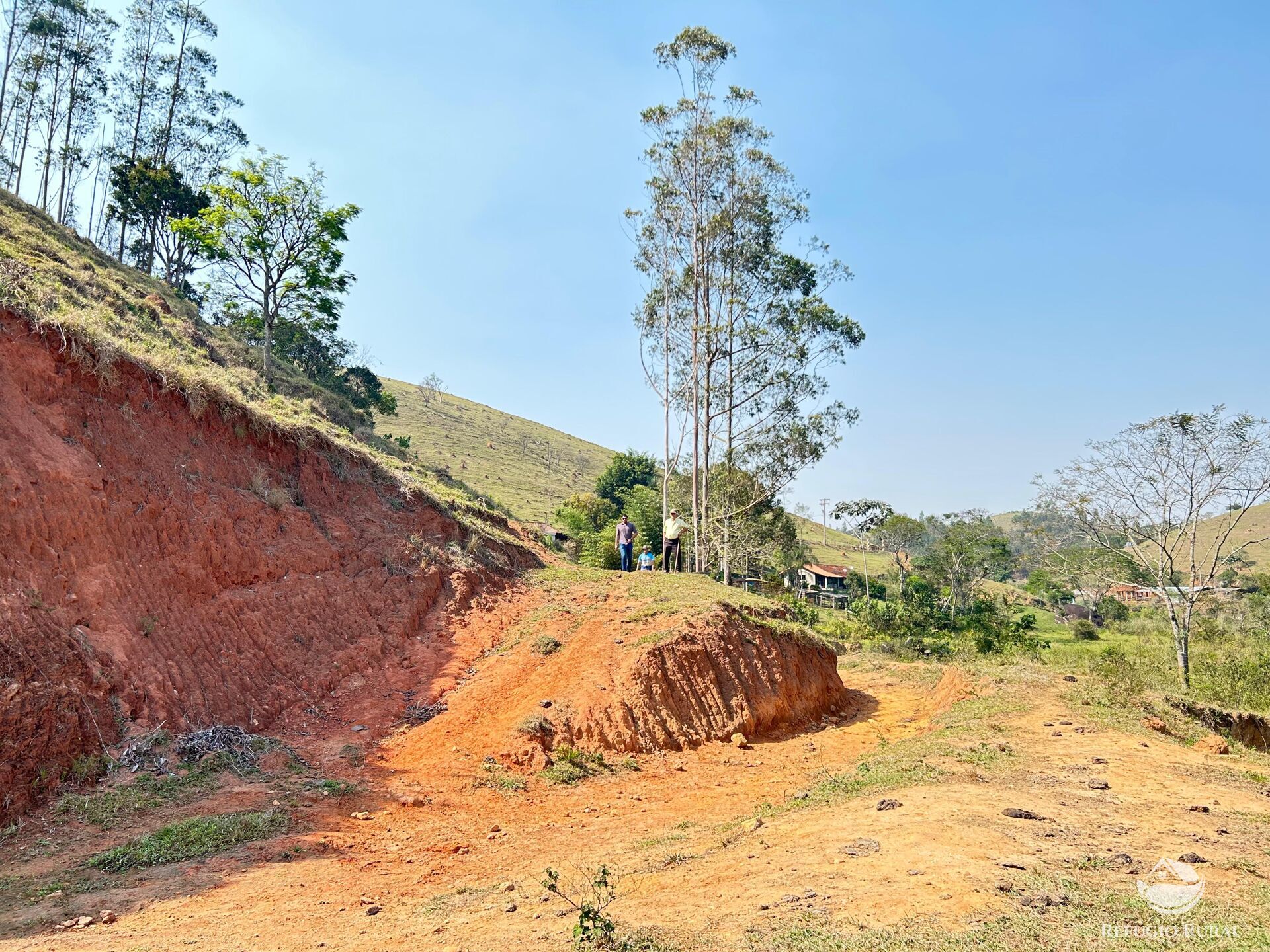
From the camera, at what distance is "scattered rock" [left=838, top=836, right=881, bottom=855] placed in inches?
233

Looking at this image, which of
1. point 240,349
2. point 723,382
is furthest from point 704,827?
point 240,349

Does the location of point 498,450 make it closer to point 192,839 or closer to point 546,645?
point 546,645

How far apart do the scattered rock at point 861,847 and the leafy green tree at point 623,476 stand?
40.5m

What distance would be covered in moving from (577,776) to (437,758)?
199 centimetres

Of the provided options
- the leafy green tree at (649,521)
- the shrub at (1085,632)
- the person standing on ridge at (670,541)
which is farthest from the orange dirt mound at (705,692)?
the shrub at (1085,632)

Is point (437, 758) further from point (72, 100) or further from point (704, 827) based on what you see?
point (72, 100)

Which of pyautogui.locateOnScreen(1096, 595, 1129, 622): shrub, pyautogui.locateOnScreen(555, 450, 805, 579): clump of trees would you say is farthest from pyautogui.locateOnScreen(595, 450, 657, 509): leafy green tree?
pyautogui.locateOnScreen(1096, 595, 1129, 622): shrub

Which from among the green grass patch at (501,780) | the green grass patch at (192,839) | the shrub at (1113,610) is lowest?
the green grass patch at (501,780)

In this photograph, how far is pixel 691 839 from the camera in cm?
732

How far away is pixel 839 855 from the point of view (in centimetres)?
593

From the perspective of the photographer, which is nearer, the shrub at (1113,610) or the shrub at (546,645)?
the shrub at (546,645)

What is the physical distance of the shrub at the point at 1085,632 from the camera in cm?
4162

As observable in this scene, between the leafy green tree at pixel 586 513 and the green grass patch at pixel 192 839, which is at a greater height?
the leafy green tree at pixel 586 513

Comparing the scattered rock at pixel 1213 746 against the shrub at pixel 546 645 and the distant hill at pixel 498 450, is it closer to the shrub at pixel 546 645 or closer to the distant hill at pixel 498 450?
the shrub at pixel 546 645
